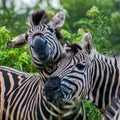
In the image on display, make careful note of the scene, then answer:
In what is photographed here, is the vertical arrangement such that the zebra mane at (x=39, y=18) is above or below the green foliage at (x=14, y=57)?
below

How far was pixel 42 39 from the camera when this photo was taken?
899cm

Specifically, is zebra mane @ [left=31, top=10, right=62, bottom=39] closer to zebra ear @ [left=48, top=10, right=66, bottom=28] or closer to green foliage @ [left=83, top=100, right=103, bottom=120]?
zebra ear @ [left=48, top=10, right=66, bottom=28]

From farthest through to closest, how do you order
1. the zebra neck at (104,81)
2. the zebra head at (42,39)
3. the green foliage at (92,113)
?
1. the green foliage at (92,113)
2. the zebra neck at (104,81)
3. the zebra head at (42,39)

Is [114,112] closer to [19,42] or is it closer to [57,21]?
[57,21]

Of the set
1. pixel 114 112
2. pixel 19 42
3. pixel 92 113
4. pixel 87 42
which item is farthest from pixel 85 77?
pixel 114 112

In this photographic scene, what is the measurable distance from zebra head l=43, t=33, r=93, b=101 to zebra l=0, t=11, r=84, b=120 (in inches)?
9.8

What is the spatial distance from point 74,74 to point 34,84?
1.26 meters

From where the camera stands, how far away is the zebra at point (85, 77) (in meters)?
8.41

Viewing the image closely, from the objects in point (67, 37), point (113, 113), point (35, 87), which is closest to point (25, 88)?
point (35, 87)

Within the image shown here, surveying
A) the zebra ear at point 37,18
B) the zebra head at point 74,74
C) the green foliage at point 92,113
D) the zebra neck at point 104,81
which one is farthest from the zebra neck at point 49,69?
the green foliage at point 92,113

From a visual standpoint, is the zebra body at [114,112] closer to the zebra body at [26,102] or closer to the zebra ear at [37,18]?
the zebra body at [26,102]

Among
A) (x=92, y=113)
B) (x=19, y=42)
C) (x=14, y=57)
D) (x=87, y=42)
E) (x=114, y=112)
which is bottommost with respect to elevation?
(x=114, y=112)

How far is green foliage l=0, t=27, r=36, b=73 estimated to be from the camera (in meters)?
11.9

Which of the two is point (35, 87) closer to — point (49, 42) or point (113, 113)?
point (49, 42)
